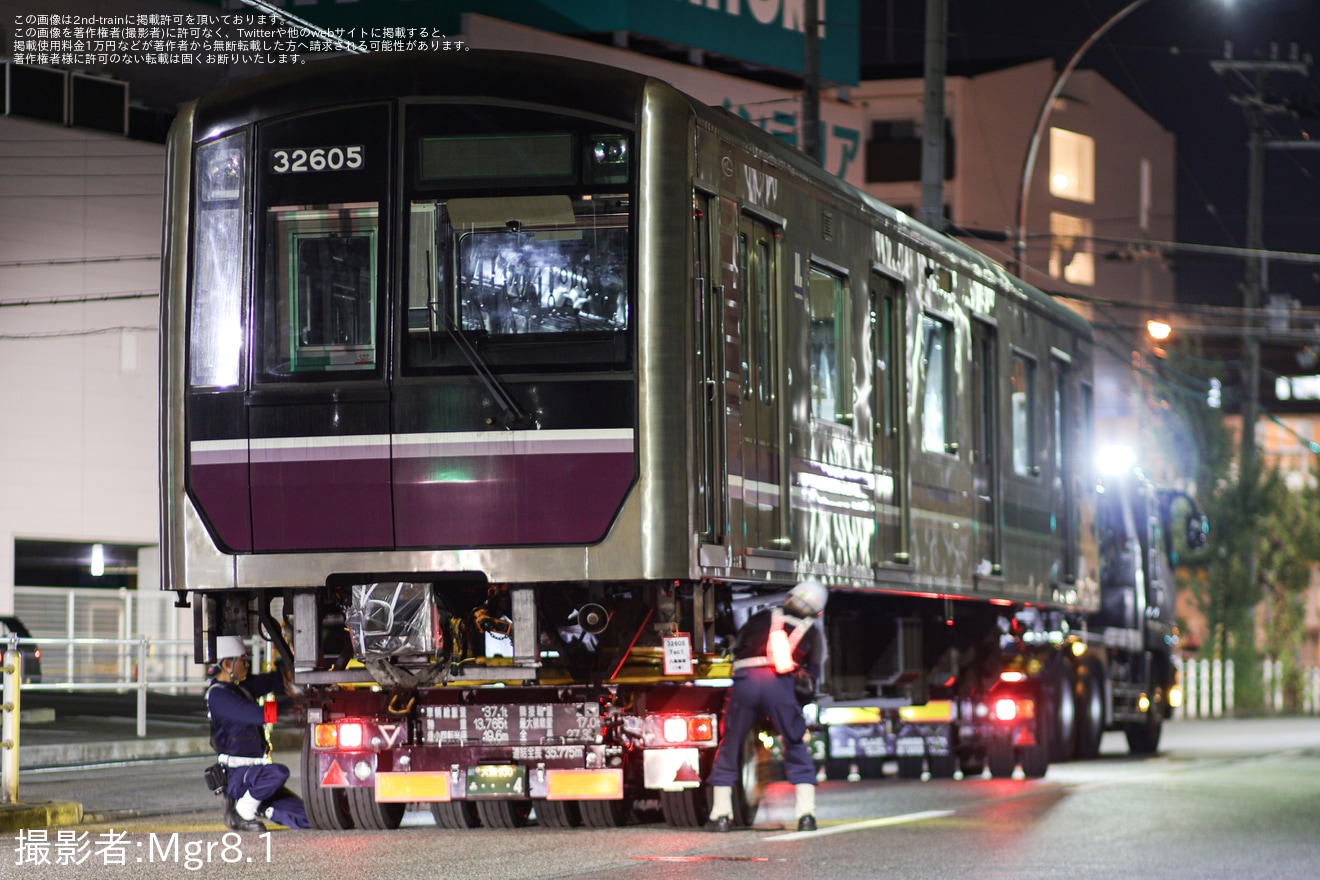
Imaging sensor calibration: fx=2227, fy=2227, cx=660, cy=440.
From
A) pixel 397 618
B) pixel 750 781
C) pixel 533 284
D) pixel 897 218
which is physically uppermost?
pixel 897 218

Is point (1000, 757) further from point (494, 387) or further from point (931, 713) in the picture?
point (494, 387)

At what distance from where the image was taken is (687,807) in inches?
505

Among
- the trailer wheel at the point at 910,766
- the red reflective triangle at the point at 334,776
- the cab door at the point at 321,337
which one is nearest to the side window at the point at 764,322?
the cab door at the point at 321,337

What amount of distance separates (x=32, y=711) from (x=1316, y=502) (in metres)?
30.0

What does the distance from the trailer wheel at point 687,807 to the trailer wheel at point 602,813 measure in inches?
15.6

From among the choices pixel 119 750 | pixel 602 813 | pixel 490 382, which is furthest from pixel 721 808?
pixel 119 750

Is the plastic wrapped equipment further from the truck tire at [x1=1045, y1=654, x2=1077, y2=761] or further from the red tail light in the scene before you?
the truck tire at [x1=1045, y1=654, x2=1077, y2=761]

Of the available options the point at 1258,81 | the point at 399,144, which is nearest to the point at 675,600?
the point at 399,144

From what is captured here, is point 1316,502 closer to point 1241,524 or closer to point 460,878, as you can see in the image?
point 1241,524

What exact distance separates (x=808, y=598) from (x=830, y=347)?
6.32 feet

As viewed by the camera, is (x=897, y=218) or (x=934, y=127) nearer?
(x=897, y=218)

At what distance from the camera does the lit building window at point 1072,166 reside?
2766 inches

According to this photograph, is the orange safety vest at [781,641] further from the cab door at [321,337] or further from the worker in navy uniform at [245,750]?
the worker in navy uniform at [245,750]

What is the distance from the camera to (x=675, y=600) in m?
11.5
